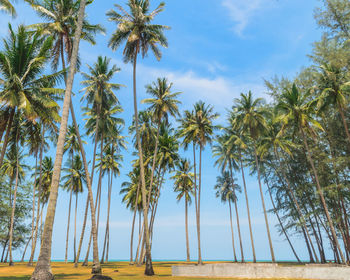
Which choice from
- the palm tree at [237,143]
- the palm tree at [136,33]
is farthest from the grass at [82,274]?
the palm tree at [237,143]

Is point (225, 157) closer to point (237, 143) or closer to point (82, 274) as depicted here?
point (237, 143)

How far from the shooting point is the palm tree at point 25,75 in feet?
54.2

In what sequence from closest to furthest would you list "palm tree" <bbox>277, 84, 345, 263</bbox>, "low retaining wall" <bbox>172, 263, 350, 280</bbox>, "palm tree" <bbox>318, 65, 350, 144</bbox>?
"low retaining wall" <bbox>172, 263, 350, 280</bbox> → "palm tree" <bbox>318, 65, 350, 144</bbox> → "palm tree" <bbox>277, 84, 345, 263</bbox>

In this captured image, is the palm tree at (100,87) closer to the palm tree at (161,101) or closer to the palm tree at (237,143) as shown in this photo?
the palm tree at (161,101)

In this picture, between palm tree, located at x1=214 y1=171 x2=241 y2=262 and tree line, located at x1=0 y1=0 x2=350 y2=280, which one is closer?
tree line, located at x1=0 y1=0 x2=350 y2=280

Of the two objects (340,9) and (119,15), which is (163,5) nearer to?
(119,15)

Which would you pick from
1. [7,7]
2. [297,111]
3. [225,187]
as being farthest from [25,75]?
[225,187]

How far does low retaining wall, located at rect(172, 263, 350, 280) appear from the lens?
13922 mm

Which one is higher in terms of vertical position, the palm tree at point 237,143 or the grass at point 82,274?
the palm tree at point 237,143

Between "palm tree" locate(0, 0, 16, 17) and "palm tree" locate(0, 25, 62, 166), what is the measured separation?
1.14 meters

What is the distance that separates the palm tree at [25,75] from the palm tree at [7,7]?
1142 mm

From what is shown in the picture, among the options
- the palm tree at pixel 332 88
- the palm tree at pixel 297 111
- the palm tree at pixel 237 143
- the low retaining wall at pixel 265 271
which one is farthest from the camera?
the palm tree at pixel 237 143

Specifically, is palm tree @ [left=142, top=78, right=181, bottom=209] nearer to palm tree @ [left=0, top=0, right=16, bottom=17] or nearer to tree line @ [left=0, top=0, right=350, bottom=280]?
tree line @ [left=0, top=0, right=350, bottom=280]

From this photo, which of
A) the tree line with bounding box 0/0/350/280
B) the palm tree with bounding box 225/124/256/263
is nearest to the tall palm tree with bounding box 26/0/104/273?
the tree line with bounding box 0/0/350/280
